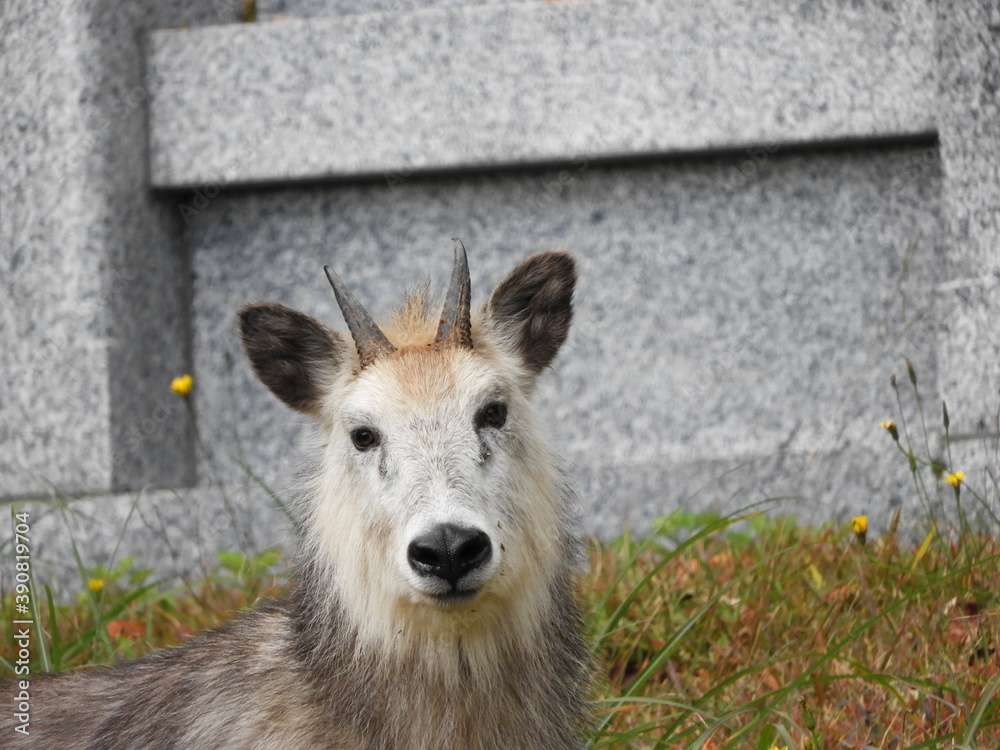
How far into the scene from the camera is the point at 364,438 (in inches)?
118

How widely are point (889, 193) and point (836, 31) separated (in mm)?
878

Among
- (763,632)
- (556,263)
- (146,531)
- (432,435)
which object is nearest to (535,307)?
(556,263)

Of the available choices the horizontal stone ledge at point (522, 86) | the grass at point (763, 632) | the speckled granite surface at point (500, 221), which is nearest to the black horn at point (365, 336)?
the grass at point (763, 632)

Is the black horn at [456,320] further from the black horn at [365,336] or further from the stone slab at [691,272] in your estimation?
the stone slab at [691,272]

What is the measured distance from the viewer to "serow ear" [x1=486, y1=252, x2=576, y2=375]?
333 cm

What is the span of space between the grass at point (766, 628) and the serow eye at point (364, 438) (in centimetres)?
101

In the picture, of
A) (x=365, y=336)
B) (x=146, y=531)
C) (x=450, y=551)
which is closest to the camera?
(x=450, y=551)

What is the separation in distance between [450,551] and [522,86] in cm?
360

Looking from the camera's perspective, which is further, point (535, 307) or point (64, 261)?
point (64, 261)

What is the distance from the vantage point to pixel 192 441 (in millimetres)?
5957

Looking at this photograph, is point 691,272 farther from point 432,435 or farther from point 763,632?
point 432,435

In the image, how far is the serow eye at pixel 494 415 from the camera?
296 centimetres

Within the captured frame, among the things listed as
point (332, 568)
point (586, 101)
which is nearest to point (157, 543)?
point (332, 568)

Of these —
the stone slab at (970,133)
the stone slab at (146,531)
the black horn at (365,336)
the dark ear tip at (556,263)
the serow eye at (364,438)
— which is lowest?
the stone slab at (146,531)
